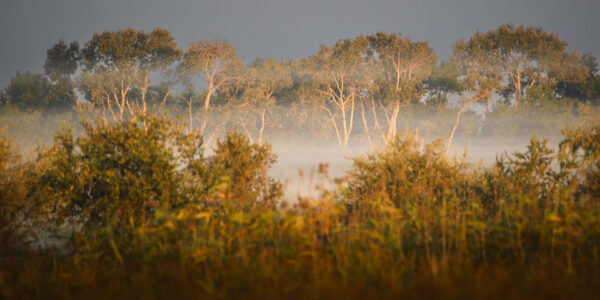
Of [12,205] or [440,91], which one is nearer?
[12,205]

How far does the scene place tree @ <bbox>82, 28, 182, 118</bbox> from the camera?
53.8m

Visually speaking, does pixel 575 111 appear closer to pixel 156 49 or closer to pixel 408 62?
pixel 408 62

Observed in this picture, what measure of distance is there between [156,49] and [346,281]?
182ft

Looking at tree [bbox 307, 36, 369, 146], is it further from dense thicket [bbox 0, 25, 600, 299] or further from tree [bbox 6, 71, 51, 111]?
dense thicket [bbox 0, 25, 600, 299]

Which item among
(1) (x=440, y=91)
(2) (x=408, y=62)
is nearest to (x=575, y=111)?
(1) (x=440, y=91)

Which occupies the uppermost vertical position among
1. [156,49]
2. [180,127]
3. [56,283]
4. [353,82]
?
[156,49]

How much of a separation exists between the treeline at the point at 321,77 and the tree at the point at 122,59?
0.12 metres

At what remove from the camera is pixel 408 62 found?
192 feet

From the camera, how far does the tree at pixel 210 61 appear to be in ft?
184

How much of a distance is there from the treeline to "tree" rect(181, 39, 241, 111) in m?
0.13

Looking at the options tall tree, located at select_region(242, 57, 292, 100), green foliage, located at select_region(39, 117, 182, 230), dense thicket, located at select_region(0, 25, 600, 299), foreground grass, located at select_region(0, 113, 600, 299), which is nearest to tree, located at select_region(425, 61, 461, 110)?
tall tree, located at select_region(242, 57, 292, 100)

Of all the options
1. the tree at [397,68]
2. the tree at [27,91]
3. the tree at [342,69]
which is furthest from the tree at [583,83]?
the tree at [27,91]

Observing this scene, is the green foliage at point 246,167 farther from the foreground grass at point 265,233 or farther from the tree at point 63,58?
the tree at point 63,58

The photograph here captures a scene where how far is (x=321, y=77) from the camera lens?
59531 mm
